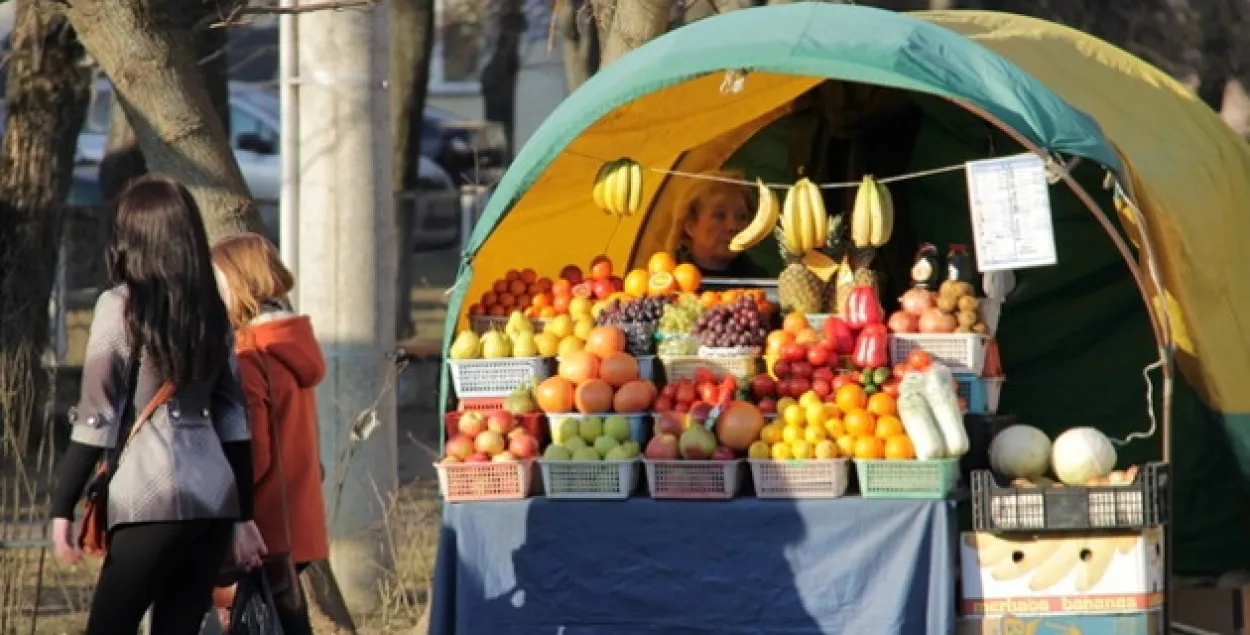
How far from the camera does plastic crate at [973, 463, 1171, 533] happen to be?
22.2 ft

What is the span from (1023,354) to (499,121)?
22.0 meters

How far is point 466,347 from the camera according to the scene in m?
7.65

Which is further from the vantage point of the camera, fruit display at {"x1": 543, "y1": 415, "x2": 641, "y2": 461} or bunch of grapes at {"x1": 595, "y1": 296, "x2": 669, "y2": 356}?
bunch of grapes at {"x1": 595, "y1": 296, "x2": 669, "y2": 356}

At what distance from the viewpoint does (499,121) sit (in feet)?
100

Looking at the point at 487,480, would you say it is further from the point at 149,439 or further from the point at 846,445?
the point at 149,439

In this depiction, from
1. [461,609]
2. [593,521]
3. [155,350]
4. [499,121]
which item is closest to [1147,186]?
[593,521]

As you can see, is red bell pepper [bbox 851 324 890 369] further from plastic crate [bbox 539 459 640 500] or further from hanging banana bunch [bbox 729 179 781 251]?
hanging banana bunch [bbox 729 179 781 251]

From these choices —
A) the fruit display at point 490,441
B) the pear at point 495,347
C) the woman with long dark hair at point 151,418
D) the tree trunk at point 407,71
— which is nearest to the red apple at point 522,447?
the fruit display at point 490,441

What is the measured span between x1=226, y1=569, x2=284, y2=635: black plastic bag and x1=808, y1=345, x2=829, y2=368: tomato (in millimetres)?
2101

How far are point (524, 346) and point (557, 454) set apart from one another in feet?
1.94

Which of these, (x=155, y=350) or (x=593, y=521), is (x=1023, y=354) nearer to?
(x=593, y=521)

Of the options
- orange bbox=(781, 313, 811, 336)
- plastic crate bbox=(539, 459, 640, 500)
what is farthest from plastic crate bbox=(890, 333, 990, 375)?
plastic crate bbox=(539, 459, 640, 500)

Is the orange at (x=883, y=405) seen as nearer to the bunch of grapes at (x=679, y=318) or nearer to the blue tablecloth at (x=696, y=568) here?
the blue tablecloth at (x=696, y=568)

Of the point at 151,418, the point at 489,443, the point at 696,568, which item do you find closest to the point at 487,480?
the point at 489,443
